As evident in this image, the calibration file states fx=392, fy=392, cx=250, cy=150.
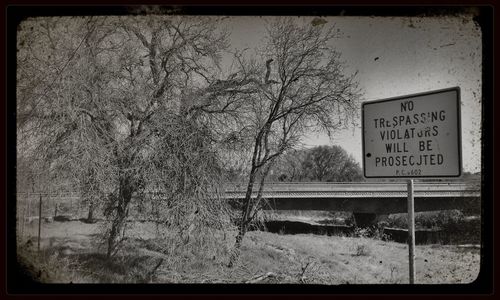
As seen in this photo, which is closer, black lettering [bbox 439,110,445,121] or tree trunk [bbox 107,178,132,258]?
black lettering [bbox 439,110,445,121]

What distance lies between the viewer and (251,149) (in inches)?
291

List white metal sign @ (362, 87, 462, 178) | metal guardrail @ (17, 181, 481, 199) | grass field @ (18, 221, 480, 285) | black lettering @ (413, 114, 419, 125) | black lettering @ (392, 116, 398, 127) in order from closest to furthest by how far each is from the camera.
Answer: white metal sign @ (362, 87, 462, 178) → black lettering @ (413, 114, 419, 125) → black lettering @ (392, 116, 398, 127) → grass field @ (18, 221, 480, 285) → metal guardrail @ (17, 181, 481, 199)

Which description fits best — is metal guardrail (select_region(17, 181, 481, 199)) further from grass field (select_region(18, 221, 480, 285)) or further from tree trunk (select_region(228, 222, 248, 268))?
grass field (select_region(18, 221, 480, 285))

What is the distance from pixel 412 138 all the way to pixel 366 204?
14.0 meters

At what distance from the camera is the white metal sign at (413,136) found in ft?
11.5

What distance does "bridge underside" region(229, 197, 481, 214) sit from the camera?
13742mm

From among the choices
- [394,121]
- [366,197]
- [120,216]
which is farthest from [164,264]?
[366,197]

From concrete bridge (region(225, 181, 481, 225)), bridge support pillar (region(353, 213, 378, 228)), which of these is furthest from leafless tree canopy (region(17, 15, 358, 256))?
bridge support pillar (region(353, 213, 378, 228))

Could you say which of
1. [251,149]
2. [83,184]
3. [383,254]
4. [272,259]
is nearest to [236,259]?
[272,259]

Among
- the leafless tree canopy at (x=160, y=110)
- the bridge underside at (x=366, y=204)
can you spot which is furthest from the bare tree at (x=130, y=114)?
the bridge underside at (x=366, y=204)

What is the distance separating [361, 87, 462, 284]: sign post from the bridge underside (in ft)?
27.3

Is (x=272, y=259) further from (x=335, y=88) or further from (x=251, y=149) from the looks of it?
(x=335, y=88)

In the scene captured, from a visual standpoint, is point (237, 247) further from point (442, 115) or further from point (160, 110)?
point (442, 115)
